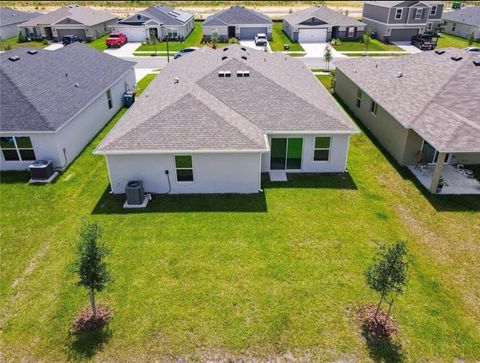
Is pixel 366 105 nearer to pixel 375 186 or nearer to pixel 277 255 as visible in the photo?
pixel 375 186

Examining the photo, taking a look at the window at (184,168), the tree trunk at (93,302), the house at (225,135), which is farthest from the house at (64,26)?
the tree trunk at (93,302)

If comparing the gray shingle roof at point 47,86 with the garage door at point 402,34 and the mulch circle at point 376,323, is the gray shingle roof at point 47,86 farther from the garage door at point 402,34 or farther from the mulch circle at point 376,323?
the garage door at point 402,34

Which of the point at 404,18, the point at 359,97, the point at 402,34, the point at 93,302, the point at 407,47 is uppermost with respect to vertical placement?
the point at 404,18

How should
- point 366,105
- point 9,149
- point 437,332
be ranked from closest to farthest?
point 437,332
point 9,149
point 366,105

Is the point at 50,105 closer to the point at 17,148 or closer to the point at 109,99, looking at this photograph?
the point at 17,148

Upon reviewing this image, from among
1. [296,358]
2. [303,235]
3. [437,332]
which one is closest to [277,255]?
[303,235]

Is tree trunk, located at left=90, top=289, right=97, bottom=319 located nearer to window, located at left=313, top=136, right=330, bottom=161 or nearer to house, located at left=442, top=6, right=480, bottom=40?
window, located at left=313, top=136, right=330, bottom=161

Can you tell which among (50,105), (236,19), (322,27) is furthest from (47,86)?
(322,27)
